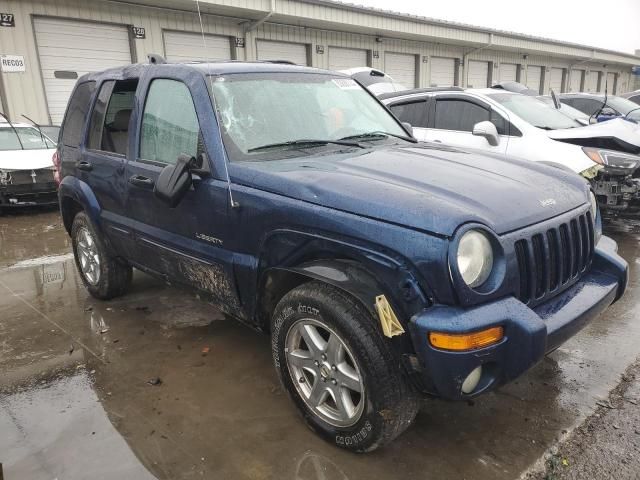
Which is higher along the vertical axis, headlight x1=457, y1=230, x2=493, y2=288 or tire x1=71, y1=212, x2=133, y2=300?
headlight x1=457, y1=230, x2=493, y2=288

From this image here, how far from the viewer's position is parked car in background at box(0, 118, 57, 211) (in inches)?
336

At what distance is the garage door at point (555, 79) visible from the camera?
97.3 ft

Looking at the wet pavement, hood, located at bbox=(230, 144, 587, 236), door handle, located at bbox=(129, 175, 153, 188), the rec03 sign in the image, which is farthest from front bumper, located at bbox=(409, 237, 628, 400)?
the rec03 sign

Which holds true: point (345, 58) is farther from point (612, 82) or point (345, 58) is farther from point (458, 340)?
point (612, 82)

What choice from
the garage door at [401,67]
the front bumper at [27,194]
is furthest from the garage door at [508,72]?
the front bumper at [27,194]

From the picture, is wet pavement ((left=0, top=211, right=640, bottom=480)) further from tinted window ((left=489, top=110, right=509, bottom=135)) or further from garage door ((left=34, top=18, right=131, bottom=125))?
garage door ((left=34, top=18, right=131, bottom=125))

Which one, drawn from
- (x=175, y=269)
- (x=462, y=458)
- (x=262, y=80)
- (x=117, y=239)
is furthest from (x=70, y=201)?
(x=462, y=458)

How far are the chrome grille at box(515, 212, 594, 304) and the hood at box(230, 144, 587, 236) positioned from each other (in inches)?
3.6

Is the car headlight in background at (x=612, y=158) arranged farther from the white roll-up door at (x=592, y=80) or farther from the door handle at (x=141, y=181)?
the white roll-up door at (x=592, y=80)

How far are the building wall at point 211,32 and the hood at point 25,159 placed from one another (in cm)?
306

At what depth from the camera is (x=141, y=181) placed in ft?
11.1

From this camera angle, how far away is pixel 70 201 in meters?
4.71

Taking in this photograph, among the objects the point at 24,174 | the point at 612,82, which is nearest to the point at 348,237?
the point at 24,174

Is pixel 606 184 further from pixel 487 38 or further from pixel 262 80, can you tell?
pixel 487 38
